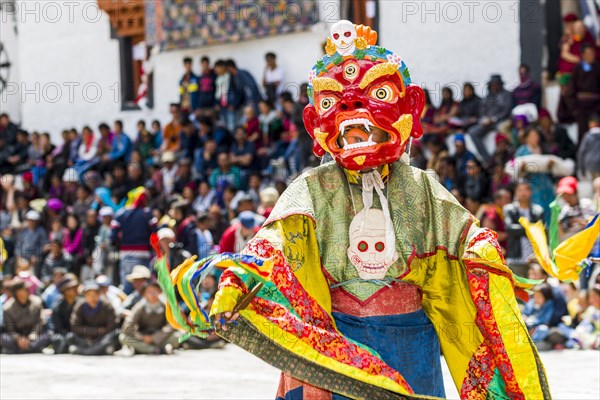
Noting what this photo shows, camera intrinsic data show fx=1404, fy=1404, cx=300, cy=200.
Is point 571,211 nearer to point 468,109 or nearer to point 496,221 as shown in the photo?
point 496,221

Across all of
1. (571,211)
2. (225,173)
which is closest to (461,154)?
(571,211)

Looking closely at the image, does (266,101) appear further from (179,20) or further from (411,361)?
(411,361)

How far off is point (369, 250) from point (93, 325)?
7.66 metres

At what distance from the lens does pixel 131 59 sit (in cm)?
2102

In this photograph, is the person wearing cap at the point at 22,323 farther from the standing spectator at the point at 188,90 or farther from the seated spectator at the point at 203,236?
the standing spectator at the point at 188,90

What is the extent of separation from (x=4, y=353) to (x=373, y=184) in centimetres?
835

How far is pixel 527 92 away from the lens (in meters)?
13.2

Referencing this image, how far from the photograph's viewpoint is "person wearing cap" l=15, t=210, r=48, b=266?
54.7ft

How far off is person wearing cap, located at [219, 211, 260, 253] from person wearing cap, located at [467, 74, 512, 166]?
8.10 ft

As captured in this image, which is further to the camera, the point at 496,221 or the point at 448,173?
the point at 448,173

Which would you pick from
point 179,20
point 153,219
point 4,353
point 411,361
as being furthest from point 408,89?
point 179,20

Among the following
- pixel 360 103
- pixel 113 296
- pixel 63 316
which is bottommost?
pixel 63 316

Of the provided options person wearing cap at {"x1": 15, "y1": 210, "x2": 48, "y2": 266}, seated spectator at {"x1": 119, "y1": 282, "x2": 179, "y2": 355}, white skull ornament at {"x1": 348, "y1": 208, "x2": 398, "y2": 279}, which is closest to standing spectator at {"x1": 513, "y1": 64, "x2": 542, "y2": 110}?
seated spectator at {"x1": 119, "y1": 282, "x2": 179, "y2": 355}

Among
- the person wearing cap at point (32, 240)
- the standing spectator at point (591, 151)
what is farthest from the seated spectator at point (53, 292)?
the standing spectator at point (591, 151)
